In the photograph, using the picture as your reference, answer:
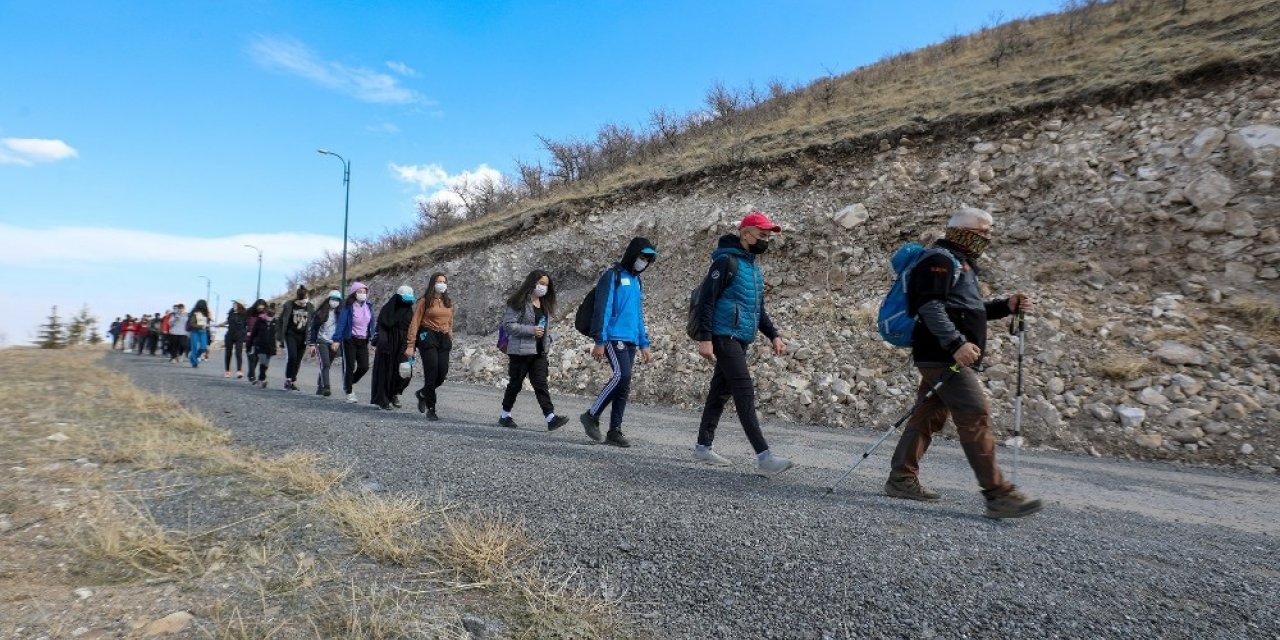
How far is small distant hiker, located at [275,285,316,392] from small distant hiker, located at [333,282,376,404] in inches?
82.0

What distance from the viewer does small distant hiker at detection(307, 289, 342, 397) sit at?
33.2 ft

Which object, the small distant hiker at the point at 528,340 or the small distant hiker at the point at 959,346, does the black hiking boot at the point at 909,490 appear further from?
the small distant hiker at the point at 528,340

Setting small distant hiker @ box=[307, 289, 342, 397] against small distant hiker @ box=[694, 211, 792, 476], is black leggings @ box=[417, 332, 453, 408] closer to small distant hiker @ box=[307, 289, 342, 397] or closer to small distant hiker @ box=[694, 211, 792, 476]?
small distant hiker @ box=[307, 289, 342, 397]

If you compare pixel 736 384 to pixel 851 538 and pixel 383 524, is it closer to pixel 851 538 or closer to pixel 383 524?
pixel 851 538

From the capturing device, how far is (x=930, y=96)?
699 inches

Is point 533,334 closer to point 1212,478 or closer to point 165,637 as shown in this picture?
point 165,637

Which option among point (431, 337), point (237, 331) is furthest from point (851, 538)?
point (237, 331)

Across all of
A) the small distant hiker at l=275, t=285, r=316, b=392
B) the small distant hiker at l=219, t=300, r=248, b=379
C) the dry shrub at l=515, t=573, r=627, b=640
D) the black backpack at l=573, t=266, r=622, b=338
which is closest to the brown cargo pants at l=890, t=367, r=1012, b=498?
the dry shrub at l=515, t=573, r=627, b=640

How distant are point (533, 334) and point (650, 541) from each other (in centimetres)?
429

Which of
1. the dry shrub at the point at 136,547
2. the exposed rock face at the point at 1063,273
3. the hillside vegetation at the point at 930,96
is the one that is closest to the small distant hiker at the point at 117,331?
the hillside vegetation at the point at 930,96

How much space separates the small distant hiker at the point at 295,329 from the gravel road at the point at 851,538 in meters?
5.41

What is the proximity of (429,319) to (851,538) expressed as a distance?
6379 mm

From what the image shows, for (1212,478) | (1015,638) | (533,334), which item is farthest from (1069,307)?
(1015,638)

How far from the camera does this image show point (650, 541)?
289 cm
